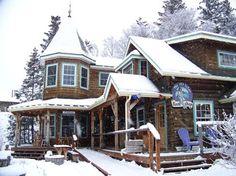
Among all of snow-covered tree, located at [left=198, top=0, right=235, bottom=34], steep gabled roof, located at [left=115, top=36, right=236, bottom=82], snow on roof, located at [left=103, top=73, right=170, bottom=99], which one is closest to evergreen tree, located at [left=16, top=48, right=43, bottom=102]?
steep gabled roof, located at [left=115, top=36, right=236, bottom=82]

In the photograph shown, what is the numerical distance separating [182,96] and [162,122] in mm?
1505

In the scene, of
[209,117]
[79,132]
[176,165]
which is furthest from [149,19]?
[176,165]

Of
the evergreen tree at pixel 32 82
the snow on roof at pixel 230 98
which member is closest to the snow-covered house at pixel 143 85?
the snow on roof at pixel 230 98

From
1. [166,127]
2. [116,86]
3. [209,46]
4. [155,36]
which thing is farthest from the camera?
[155,36]

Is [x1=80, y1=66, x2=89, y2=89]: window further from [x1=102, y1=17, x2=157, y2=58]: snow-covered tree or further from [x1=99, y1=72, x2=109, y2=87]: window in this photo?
[x1=102, y1=17, x2=157, y2=58]: snow-covered tree

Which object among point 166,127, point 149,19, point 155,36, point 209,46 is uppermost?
point 149,19

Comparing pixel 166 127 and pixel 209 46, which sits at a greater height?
pixel 209 46

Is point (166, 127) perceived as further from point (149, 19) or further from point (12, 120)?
point (149, 19)

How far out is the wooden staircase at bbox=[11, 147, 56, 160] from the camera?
577 inches

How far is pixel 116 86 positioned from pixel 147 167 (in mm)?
3663

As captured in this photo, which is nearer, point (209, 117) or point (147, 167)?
point (147, 167)

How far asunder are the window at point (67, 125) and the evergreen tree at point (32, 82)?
12.2 meters

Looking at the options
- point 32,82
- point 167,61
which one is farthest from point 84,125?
point 32,82

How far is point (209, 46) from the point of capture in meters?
13.4
